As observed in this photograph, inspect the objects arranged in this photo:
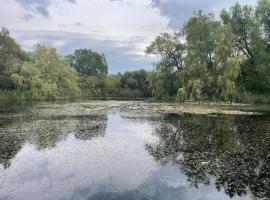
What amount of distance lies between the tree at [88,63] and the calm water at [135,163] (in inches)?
3575

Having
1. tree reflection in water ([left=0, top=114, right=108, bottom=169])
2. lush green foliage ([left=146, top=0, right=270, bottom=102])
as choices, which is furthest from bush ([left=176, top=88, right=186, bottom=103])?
tree reflection in water ([left=0, top=114, right=108, bottom=169])

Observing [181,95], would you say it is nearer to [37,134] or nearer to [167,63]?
[167,63]

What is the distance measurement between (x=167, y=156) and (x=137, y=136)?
4.20 meters

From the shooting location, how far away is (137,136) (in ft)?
48.2

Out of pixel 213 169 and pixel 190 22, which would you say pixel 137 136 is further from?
pixel 190 22

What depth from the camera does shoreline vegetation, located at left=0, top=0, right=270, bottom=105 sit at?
1518 inches

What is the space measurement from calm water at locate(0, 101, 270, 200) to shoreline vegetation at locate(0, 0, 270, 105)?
76.1ft

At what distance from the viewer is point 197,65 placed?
42469mm

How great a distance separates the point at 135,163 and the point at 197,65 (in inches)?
1351

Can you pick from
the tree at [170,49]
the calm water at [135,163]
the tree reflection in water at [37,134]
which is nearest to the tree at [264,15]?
the tree at [170,49]

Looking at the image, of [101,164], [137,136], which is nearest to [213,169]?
[101,164]

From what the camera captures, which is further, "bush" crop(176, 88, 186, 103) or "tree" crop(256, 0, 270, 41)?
"tree" crop(256, 0, 270, 41)

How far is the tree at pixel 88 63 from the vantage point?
350 ft

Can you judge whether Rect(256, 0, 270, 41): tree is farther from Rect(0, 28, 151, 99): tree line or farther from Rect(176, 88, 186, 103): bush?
Rect(0, 28, 151, 99): tree line
